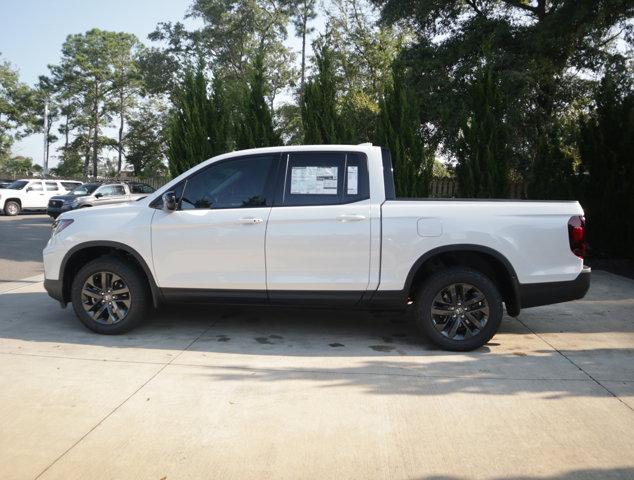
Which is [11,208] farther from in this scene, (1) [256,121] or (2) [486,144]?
(2) [486,144]

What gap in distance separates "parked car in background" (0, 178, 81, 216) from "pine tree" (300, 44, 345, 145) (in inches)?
732

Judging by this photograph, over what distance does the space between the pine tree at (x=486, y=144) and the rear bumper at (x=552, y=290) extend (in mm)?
6159

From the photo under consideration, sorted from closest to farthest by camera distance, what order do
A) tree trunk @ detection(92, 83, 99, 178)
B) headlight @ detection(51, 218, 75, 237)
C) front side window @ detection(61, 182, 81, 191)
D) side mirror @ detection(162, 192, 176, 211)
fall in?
side mirror @ detection(162, 192, 176, 211) < headlight @ detection(51, 218, 75, 237) < front side window @ detection(61, 182, 81, 191) < tree trunk @ detection(92, 83, 99, 178)

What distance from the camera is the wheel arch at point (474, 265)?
5.40 meters

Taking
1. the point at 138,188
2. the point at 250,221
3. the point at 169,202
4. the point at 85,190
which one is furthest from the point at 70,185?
the point at 250,221

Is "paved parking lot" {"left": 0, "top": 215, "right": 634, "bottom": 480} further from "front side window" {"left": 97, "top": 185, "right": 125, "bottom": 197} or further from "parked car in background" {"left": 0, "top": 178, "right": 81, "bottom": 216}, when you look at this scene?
"parked car in background" {"left": 0, "top": 178, "right": 81, "bottom": 216}

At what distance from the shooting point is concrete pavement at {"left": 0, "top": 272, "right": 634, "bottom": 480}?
3.29 meters

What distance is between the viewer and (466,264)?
225 inches

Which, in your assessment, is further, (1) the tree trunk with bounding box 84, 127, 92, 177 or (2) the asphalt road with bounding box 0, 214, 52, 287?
(1) the tree trunk with bounding box 84, 127, 92, 177

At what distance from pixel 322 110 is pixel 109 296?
7273 mm

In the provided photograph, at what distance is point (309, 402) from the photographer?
418 centimetres

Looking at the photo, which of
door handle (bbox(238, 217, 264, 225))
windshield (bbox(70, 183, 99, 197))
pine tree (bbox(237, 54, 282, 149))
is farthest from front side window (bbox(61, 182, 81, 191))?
door handle (bbox(238, 217, 264, 225))

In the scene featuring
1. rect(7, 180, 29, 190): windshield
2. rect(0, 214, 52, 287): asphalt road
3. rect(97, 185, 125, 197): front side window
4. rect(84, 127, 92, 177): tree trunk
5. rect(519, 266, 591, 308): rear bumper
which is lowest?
rect(0, 214, 52, 287): asphalt road

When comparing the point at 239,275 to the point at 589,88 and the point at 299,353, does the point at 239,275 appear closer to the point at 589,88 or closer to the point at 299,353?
the point at 299,353
